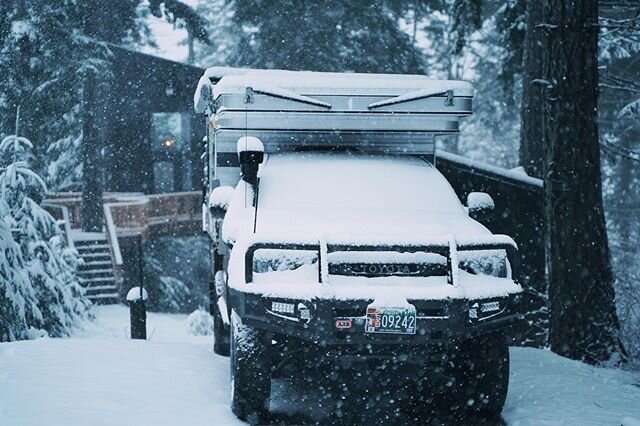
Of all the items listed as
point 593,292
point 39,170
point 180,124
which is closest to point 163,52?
point 180,124

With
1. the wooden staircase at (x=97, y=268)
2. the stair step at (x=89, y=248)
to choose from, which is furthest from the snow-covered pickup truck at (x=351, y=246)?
the stair step at (x=89, y=248)

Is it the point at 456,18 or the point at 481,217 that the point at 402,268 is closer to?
the point at 481,217

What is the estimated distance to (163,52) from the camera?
52.1m

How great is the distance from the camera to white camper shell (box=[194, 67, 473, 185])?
714cm

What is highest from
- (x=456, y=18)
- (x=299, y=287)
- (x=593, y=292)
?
(x=456, y=18)

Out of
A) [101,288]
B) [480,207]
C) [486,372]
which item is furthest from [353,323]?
[101,288]

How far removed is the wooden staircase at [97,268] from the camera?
20172 millimetres

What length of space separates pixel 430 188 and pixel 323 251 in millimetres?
1862

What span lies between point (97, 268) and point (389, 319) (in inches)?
709

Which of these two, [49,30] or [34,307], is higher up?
[49,30]

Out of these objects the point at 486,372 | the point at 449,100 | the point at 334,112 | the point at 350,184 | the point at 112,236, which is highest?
the point at 449,100

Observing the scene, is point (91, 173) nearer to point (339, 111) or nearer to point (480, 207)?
point (339, 111)

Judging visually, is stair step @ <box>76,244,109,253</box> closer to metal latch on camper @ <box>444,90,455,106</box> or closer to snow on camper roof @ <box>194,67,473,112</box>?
snow on camper roof @ <box>194,67,473,112</box>

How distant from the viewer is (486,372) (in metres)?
5.68
